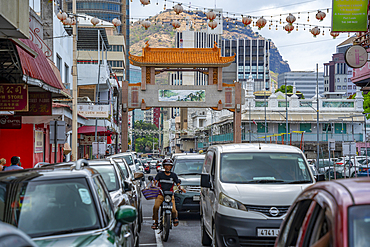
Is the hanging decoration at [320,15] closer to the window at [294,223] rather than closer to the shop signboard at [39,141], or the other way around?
the shop signboard at [39,141]

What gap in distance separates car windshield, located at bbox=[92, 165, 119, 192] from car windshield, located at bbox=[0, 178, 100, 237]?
4.27 metres

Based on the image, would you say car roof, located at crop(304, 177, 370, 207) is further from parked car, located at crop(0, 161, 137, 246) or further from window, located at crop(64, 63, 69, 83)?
window, located at crop(64, 63, 69, 83)

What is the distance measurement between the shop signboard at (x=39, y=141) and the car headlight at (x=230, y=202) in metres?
16.4

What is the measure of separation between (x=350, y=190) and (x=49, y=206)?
3.25 meters

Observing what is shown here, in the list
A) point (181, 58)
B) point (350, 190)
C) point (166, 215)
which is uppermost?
point (181, 58)

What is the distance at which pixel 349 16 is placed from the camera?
18.9 m

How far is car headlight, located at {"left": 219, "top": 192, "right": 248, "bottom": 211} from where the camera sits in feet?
24.8

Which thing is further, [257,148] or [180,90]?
[180,90]

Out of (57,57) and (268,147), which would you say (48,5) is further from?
(268,147)

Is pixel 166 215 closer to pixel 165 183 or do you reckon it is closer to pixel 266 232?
pixel 165 183

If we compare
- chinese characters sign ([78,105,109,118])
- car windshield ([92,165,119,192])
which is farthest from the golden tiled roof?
car windshield ([92,165,119,192])

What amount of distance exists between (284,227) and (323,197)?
109cm

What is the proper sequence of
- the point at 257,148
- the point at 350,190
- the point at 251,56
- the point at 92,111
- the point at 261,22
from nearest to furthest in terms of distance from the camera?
1. the point at 350,190
2. the point at 257,148
3. the point at 261,22
4. the point at 92,111
5. the point at 251,56

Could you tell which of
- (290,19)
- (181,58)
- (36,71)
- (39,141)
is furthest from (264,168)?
(181,58)
